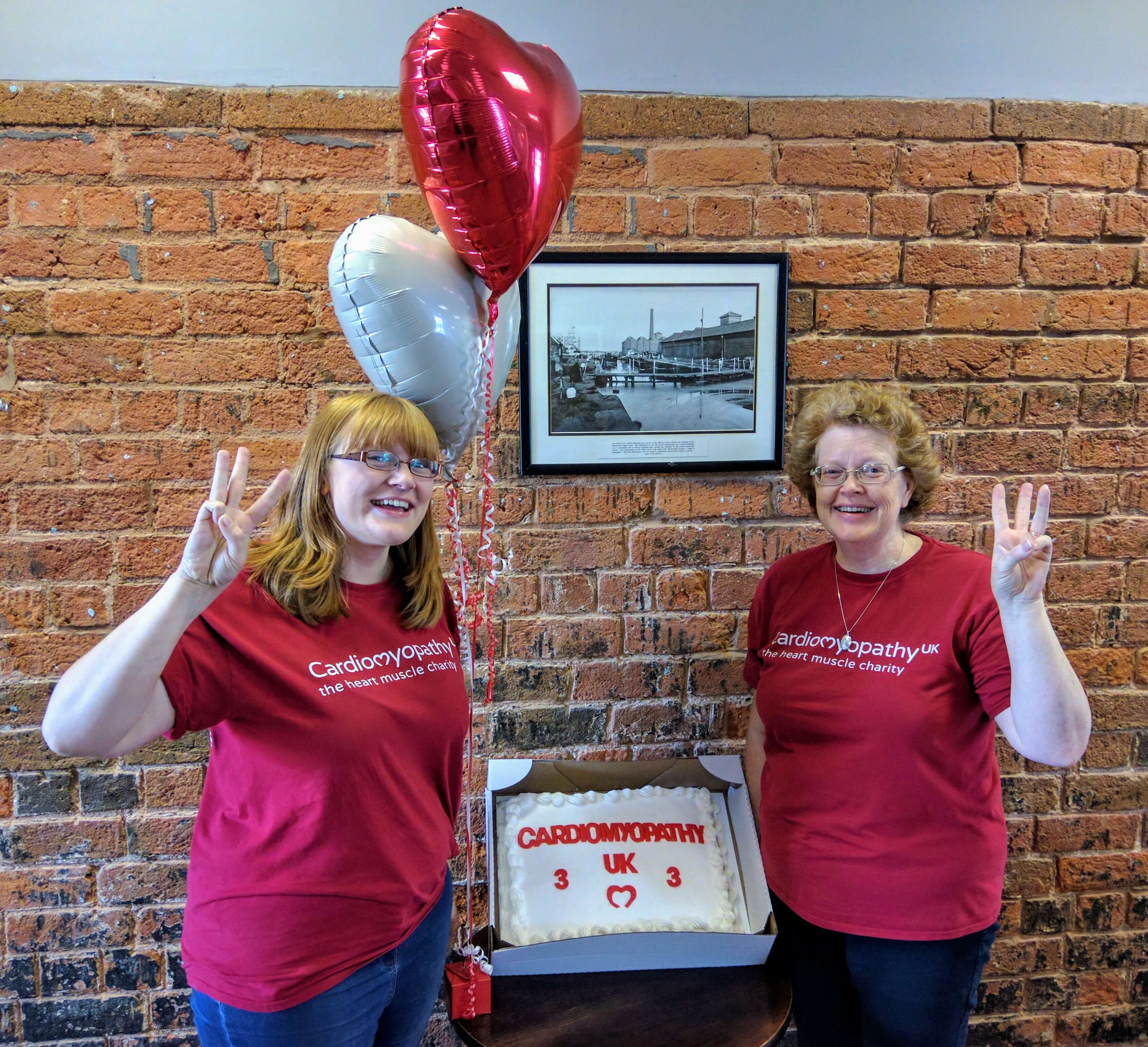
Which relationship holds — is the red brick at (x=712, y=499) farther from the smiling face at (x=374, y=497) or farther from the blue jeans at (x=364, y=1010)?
the blue jeans at (x=364, y=1010)

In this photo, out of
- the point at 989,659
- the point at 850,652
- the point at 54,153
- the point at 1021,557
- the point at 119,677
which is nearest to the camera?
the point at 119,677

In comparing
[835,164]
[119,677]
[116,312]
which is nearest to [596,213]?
[835,164]

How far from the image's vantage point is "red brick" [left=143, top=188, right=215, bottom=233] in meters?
1.34

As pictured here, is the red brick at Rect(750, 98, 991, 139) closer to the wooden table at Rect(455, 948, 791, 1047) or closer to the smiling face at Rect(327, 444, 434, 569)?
the smiling face at Rect(327, 444, 434, 569)

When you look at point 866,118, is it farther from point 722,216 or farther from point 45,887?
point 45,887

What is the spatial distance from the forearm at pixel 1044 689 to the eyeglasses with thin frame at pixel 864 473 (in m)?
A: 0.27

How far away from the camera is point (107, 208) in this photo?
1.34m

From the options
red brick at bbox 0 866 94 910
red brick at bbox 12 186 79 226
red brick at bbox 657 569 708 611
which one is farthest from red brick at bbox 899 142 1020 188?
red brick at bbox 0 866 94 910

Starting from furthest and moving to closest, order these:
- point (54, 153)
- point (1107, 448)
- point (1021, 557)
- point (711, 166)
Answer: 1. point (1107, 448)
2. point (711, 166)
3. point (54, 153)
4. point (1021, 557)

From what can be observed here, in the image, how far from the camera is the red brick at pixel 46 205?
1.32 m

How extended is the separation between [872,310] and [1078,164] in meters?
0.51

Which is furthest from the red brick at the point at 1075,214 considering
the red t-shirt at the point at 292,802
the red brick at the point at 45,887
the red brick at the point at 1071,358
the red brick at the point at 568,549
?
the red brick at the point at 45,887

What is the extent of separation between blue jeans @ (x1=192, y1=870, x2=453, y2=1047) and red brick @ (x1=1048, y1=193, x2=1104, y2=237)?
5.62ft

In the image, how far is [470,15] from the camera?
0.84 m
